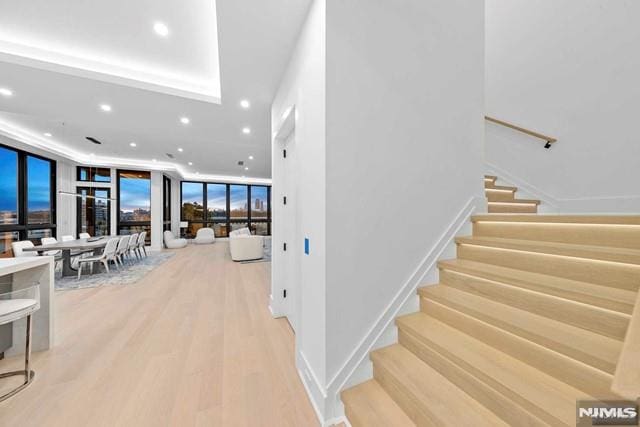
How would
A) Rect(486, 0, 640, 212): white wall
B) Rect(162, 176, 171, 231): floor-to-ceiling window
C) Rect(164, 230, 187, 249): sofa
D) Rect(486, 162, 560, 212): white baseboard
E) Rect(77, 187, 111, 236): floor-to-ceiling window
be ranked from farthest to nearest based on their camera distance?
1. Rect(162, 176, 171, 231): floor-to-ceiling window
2. Rect(164, 230, 187, 249): sofa
3. Rect(77, 187, 111, 236): floor-to-ceiling window
4. Rect(486, 162, 560, 212): white baseboard
5. Rect(486, 0, 640, 212): white wall

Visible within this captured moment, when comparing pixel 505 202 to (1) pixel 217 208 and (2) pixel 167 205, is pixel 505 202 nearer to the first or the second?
(1) pixel 217 208

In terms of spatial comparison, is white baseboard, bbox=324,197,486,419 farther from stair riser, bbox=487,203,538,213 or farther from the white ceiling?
the white ceiling

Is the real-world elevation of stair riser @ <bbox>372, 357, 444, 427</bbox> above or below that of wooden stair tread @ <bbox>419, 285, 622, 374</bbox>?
below

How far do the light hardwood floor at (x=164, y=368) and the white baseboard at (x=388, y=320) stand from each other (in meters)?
0.24

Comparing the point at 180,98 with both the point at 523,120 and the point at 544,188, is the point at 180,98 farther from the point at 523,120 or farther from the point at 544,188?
the point at 544,188

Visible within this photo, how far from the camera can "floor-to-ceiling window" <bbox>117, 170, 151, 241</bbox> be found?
8516mm

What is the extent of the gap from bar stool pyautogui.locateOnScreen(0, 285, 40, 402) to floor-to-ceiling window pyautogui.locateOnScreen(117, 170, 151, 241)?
314 inches

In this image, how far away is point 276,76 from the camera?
2.80m

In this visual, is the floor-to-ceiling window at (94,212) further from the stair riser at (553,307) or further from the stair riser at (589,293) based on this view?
the stair riser at (589,293)

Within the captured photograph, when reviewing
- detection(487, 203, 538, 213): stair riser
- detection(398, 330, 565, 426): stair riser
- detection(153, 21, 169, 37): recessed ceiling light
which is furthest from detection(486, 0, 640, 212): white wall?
detection(153, 21, 169, 37): recessed ceiling light

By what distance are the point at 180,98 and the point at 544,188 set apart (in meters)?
5.55

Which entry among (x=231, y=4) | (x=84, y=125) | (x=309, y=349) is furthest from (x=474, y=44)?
(x=84, y=125)

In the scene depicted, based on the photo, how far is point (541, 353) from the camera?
3.78ft

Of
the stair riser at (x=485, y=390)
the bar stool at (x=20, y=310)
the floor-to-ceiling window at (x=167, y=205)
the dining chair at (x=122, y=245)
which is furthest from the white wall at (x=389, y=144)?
the floor-to-ceiling window at (x=167, y=205)
